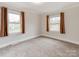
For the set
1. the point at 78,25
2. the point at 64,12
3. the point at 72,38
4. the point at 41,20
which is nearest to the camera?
the point at 78,25

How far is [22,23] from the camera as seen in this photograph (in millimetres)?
5625

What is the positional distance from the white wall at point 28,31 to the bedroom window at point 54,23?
121cm

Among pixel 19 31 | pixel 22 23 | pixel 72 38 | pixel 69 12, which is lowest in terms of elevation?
pixel 72 38

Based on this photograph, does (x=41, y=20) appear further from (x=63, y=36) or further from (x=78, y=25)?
(x=78, y=25)

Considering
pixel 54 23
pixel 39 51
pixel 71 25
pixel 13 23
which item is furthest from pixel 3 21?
pixel 54 23

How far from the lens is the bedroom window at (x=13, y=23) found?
4.87 meters

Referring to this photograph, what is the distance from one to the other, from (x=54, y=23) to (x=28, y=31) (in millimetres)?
1940

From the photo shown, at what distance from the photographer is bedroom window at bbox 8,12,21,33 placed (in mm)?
4870

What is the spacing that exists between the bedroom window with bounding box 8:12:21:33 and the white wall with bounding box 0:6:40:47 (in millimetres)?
283

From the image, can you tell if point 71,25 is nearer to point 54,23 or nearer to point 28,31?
point 54,23

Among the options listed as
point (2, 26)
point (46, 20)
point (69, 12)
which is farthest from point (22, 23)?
point (69, 12)

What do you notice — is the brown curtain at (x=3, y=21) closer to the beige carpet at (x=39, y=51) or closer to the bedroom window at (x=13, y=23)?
the bedroom window at (x=13, y=23)

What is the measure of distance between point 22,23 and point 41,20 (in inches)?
112

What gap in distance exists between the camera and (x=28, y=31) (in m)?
6.43
